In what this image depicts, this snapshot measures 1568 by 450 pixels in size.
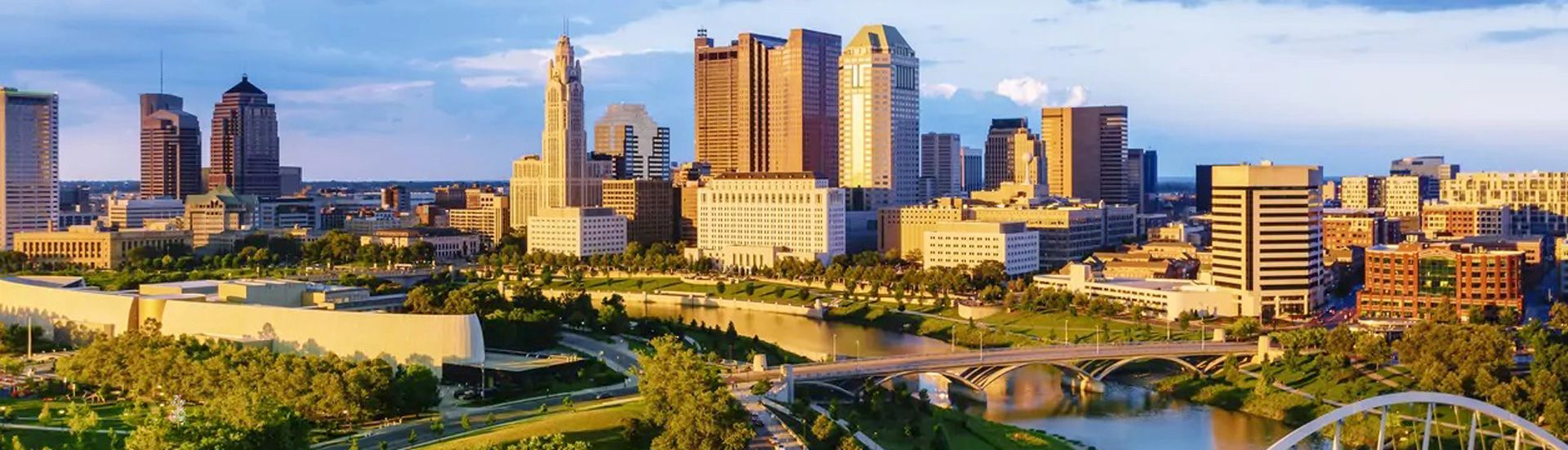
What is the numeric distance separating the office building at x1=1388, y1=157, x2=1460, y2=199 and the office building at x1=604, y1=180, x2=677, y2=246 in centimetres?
7396

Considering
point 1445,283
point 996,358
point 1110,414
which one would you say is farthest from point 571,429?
point 1445,283

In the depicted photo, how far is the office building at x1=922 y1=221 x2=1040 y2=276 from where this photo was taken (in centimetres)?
9781

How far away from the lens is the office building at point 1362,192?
155750 millimetres

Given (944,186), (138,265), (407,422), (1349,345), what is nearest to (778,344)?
(1349,345)

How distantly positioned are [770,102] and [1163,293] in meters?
78.1

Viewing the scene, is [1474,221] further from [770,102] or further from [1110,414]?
[1110,414]

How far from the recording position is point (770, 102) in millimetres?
150375

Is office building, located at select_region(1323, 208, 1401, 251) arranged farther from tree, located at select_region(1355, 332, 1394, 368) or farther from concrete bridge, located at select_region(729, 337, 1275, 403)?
tree, located at select_region(1355, 332, 1394, 368)

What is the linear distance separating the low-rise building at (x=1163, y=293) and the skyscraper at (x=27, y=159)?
268 feet

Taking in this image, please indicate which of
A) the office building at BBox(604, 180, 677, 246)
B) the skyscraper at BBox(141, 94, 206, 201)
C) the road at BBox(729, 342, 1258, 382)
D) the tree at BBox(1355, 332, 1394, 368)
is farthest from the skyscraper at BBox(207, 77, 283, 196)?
the tree at BBox(1355, 332, 1394, 368)

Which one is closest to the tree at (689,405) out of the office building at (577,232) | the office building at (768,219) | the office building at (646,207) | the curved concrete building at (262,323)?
the curved concrete building at (262,323)

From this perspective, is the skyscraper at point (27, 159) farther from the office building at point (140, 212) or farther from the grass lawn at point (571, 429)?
the grass lawn at point (571, 429)

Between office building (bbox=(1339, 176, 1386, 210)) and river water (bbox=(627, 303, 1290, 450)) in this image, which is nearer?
river water (bbox=(627, 303, 1290, 450))

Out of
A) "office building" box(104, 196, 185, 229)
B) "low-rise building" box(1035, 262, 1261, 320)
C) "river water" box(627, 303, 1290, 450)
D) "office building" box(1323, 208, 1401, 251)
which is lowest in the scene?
"river water" box(627, 303, 1290, 450)
